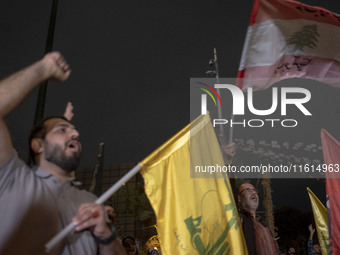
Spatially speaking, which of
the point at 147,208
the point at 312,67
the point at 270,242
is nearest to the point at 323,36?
the point at 312,67

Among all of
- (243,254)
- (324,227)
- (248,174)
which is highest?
(248,174)

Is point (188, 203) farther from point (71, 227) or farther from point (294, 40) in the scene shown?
point (294, 40)

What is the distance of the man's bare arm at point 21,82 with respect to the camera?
1962 mm

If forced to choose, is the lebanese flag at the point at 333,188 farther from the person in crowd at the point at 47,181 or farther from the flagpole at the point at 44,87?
the person in crowd at the point at 47,181

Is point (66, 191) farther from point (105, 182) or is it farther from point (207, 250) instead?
point (105, 182)

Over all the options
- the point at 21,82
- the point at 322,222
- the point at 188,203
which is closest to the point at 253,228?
the point at 188,203

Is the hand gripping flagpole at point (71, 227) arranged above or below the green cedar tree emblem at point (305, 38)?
below

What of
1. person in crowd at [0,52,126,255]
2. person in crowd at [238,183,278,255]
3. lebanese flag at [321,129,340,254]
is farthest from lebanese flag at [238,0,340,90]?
person in crowd at [0,52,126,255]

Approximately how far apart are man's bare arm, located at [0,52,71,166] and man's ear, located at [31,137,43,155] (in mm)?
572

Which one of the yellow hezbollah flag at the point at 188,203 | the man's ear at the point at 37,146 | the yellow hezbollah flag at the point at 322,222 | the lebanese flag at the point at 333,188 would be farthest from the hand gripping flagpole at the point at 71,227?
the yellow hezbollah flag at the point at 322,222

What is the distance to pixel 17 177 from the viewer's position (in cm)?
225

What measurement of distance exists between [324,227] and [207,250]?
462 centimetres

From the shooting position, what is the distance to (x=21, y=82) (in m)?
2.00

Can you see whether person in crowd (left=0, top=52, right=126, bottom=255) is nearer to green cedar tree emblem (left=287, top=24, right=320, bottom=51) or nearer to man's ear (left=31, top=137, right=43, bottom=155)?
man's ear (left=31, top=137, right=43, bottom=155)
